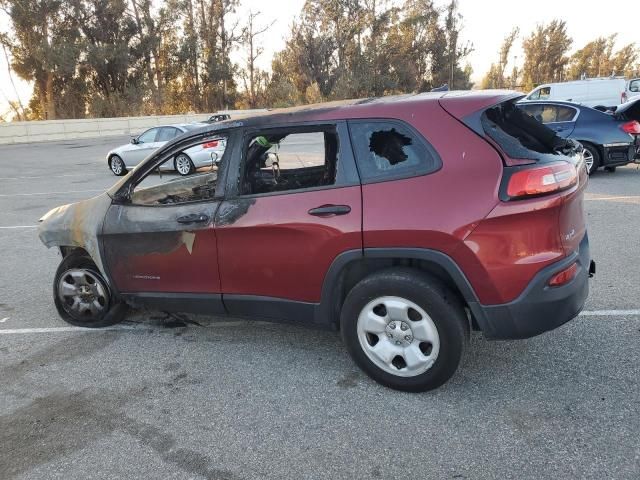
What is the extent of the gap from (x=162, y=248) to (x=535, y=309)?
247cm

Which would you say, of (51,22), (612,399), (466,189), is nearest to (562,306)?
(612,399)

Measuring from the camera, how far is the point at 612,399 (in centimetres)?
285

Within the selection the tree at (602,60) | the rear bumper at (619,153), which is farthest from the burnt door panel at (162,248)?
the tree at (602,60)

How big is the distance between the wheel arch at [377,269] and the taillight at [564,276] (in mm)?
408

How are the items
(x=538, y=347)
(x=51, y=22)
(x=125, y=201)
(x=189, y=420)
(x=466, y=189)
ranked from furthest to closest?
(x=51, y=22), (x=125, y=201), (x=538, y=347), (x=189, y=420), (x=466, y=189)

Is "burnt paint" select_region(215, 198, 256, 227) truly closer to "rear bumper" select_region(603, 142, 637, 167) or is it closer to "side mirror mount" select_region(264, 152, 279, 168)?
"side mirror mount" select_region(264, 152, 279, 168)

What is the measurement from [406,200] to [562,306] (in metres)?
1.01

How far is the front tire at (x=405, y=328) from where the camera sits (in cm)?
283

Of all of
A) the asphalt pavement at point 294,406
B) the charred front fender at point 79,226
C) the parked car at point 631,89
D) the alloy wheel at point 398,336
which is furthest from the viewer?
the parked car at point 631,89

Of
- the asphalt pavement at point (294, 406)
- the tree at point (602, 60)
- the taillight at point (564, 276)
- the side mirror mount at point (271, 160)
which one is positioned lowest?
the asphalt pavement at point (294, 406)

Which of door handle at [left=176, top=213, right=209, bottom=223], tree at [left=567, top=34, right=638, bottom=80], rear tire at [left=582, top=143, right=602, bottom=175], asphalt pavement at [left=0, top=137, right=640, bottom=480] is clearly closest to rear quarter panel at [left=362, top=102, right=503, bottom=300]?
asphalt pavement at [left=0, top=137, right=640, bottom=480]

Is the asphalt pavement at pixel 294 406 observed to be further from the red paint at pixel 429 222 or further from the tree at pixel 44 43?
the tree at pixel 44 43

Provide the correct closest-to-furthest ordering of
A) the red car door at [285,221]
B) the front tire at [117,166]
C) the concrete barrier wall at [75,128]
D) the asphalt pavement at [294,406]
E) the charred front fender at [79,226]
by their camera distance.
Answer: the asphalt pavement at [294,406] < the red car door at [285,221] < the charred front fender at [79,226] < the front tire at [117,166] < the concrete barrier wall at [75,128]

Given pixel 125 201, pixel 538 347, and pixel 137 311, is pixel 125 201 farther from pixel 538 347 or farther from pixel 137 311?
pixel 538 347
